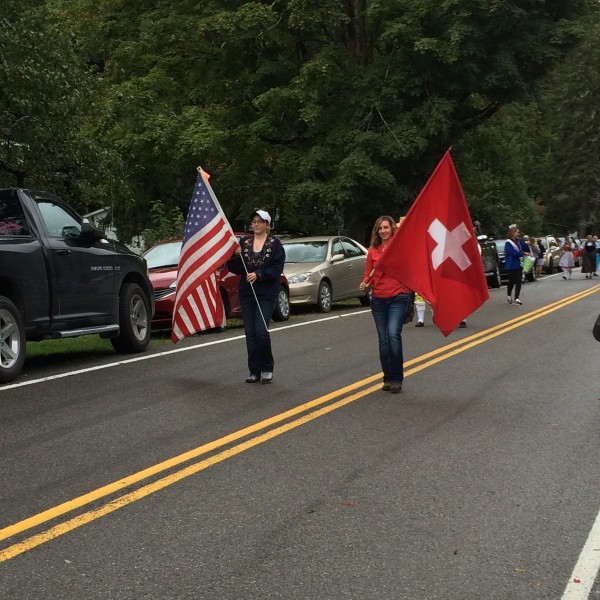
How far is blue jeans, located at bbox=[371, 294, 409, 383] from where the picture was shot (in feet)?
32.6

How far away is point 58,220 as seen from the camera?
12320 mm

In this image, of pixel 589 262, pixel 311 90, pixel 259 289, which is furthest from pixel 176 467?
pixel 589 262

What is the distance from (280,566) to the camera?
4750 mm

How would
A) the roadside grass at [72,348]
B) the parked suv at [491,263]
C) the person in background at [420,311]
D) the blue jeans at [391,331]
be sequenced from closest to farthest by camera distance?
the blue jeans at [391,331]
the roadside grass at [72,348]
the person in background at [420,311]
the parked suv at [491,263]

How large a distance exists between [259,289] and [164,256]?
25.0 ft

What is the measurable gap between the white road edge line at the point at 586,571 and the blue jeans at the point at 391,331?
4722mm

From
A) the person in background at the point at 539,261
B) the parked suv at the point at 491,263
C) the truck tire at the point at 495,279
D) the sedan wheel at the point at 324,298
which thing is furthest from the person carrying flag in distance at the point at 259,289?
the person in background at the point at 539,261

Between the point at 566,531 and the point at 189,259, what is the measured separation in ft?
23.4

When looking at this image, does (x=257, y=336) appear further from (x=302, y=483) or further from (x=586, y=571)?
(x=586, y=571)

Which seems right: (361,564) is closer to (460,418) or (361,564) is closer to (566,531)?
(566,531)

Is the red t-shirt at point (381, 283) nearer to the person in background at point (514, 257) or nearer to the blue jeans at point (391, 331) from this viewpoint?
the blue jeans at point (391, 331)

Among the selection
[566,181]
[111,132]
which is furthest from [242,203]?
[566,181]

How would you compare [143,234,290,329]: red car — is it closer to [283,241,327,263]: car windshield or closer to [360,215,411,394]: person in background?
[283,241,327,263]: car windshield

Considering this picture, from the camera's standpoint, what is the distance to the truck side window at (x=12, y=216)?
11.5m
